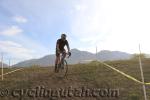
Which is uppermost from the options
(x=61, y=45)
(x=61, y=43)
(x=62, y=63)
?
(x=61, y=43)

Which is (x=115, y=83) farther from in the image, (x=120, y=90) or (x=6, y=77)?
(x=6, y=77)

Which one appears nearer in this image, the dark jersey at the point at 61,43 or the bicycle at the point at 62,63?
the bicycle at the point at 62,63

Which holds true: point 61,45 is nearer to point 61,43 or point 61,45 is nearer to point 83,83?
point 61,43

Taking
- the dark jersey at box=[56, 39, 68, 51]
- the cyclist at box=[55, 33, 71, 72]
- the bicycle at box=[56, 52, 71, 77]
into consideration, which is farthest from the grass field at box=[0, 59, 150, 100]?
the dark jersey at box=[56, 39, 68, 51]

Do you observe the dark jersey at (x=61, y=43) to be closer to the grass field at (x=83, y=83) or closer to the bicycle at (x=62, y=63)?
the bicycle at (x=62, y=63)

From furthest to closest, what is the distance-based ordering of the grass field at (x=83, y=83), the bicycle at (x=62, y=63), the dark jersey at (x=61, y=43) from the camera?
the dark jersey at (x=61, y=43) < the bicycle at (x=62, y=63) < the grass field at (x=83, y=83)

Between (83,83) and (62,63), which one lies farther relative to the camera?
(62,63)

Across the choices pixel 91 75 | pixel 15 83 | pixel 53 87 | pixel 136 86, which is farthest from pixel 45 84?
pixel 136 86

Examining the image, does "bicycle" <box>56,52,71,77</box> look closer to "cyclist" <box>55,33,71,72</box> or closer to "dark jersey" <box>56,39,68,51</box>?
"cyclist" <box>55,33,71,72</box>

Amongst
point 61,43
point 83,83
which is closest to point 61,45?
point 61,43

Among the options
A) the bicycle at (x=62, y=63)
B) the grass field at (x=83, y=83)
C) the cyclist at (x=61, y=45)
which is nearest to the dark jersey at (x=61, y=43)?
the cyclist at (x=61, y=45)

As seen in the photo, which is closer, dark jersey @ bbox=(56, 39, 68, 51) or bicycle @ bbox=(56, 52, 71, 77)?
bicycle @ bbox=(56, 52, 71, 77)

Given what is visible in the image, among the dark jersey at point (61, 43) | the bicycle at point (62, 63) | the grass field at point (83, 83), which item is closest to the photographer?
the grass field at point (83, 83)

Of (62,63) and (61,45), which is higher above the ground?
(61,45)
